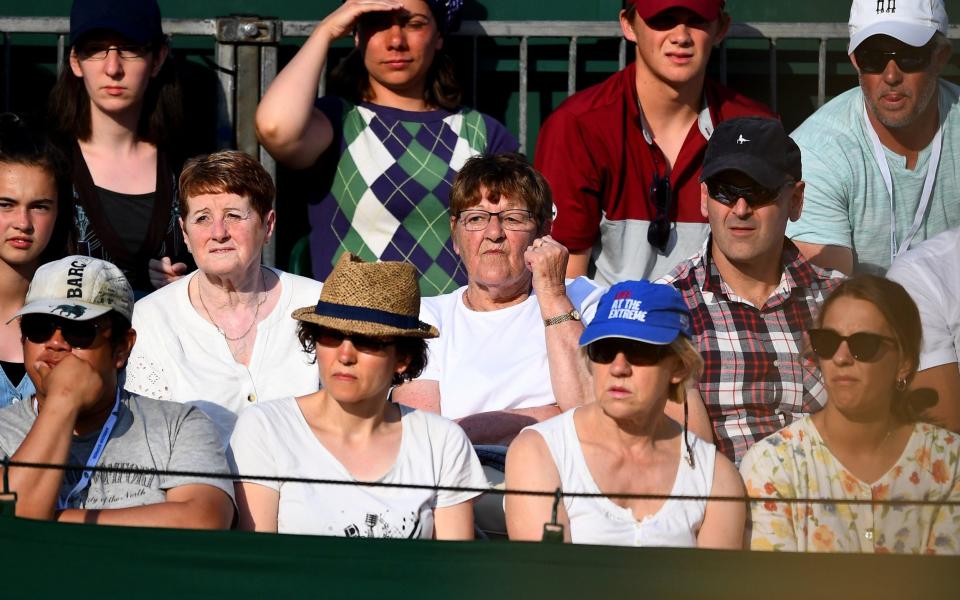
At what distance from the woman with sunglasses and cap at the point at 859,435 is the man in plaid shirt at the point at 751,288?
33 cm

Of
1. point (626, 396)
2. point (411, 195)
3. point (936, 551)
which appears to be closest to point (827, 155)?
point (411, 195)

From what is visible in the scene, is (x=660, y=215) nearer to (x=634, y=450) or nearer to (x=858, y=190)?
(x=858, y=190)

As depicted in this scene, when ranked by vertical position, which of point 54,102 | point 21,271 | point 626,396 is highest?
point 54,102

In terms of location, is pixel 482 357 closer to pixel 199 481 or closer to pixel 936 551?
pixel 199 481

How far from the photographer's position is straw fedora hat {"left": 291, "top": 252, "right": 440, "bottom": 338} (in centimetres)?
319

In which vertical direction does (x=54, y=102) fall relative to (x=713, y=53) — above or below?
below

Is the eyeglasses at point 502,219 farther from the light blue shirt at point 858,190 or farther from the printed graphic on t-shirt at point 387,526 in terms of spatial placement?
the printed graphic on t-shirt at point 387,526

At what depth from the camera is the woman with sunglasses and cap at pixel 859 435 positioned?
3.08 m

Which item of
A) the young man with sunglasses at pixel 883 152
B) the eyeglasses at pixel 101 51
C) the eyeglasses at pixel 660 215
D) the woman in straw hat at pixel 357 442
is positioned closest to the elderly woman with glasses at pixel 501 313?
the eyeglasses at pixel 660 215

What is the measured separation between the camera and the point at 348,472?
3164 millimetres

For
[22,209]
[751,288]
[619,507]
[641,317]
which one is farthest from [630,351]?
[22,209]

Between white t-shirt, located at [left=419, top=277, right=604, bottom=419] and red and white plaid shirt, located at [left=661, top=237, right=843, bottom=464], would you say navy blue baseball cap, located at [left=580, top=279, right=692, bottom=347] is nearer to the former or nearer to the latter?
red and white plaid shirt, located at [left=661, top=237, right=843, bottom=464]

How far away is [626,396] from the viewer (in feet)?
10.3

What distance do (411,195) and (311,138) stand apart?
0.38 metres
